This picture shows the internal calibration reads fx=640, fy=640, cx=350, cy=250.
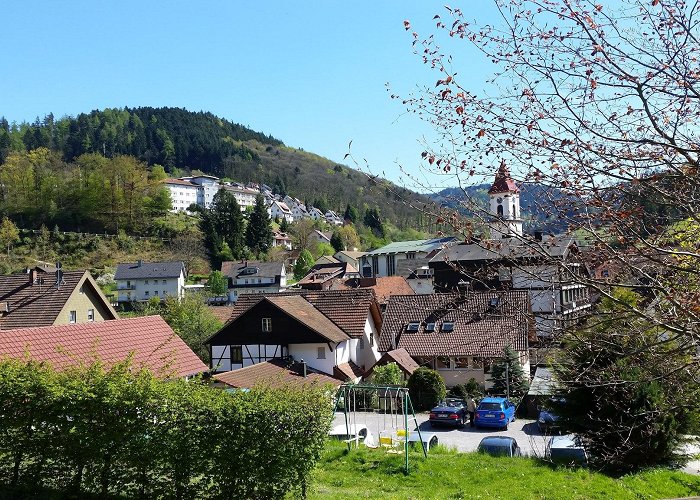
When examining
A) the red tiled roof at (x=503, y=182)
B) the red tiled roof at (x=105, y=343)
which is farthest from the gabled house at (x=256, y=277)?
the red tiled roof at (x=503, y=182)

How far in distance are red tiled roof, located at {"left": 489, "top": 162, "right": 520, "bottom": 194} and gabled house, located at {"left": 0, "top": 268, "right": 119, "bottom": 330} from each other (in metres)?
27.9

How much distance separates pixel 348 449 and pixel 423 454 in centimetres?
183

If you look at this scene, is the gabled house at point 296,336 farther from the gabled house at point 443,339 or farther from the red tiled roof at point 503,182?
the red tiled roof at point 503,182

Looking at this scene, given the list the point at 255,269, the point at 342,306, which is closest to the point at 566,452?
the point at 342,306

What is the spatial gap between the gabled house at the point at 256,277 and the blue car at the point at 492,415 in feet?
198

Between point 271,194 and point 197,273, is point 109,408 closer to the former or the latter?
point 197,273

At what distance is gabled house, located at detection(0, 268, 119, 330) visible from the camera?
98.2ft

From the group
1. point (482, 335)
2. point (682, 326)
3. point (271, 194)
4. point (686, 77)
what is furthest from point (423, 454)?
point (271, 194)

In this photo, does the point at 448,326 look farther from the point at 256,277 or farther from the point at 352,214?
the point at 352,214

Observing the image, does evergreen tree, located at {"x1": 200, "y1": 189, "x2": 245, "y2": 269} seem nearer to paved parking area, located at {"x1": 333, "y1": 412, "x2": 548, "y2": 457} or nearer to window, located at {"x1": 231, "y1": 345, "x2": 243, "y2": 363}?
window, located at {"x1": 231, "y1": 345, "x2": 243, "y2": 363}

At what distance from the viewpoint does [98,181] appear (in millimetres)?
104688

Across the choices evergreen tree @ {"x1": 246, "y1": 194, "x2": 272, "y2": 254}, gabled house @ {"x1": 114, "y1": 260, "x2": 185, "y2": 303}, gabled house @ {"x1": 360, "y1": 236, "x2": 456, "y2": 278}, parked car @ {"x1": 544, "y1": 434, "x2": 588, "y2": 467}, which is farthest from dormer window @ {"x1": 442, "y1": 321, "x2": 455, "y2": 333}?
evergreen tree @ {"x1": 246, "y1": 194, "x2": 272, "y2": 254}

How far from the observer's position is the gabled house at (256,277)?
83875 mm

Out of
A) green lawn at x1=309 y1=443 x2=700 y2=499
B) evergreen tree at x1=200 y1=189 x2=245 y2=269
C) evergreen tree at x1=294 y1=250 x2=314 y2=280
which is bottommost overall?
Answer: green lawn at x1=309 y1=443 x2=700 y2=499
